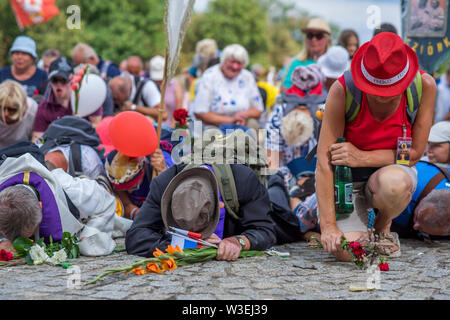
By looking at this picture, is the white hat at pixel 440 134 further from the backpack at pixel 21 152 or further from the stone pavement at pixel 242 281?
the backpack at pixel 21 152

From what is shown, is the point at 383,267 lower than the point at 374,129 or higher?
lower

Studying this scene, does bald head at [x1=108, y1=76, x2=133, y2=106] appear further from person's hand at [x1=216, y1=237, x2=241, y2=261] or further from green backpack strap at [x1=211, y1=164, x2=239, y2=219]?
person's hand at [x1=216, y1=237, x2=241, y2=261]

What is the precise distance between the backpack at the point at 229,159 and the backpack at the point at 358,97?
2.67ft

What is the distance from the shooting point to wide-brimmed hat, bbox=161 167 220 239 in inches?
159

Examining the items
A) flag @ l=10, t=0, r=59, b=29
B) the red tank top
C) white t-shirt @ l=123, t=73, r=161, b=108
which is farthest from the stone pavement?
flag @ l=10, t=0, r=59, b=29

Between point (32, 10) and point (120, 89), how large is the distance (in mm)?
4241

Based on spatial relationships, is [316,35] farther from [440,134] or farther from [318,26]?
[440,134]

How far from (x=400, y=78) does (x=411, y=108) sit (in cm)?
43

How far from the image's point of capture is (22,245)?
4.25 m

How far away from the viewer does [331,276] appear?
389 cm

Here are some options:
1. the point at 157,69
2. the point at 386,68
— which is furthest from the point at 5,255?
the point at 157,69

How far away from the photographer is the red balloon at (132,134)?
5.25 meters
